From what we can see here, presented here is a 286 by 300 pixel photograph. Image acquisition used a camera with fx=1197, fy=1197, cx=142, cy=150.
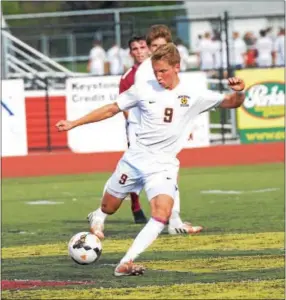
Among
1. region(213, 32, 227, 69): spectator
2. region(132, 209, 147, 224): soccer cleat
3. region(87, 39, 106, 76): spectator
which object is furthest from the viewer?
region(87, 39, 106, 76): spectator

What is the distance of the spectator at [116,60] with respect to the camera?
92.1 feet

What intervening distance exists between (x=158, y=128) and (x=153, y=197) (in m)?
0.60

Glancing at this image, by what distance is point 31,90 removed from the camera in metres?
26.4

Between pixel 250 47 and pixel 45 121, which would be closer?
pixel 45 121

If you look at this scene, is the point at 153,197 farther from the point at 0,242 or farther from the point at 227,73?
the point at 227,73

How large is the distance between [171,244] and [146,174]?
79.7 inches

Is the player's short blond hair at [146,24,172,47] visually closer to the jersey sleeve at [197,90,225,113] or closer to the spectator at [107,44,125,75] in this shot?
the jersey sleeve at [197,90,225,113]

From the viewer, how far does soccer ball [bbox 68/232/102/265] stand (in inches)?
403

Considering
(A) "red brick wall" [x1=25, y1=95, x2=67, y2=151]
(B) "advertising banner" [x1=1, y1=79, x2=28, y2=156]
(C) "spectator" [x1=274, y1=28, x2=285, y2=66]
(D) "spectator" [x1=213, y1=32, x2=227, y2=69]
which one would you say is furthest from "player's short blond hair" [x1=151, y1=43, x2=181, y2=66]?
(C) "spectator" [x1=274, y1=28, x2=285, y2=66]

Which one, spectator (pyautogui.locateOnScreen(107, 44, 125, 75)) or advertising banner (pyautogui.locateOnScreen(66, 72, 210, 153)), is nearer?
advertising banner (pyautogui.locateOnScreen(66, 72, 210, 153))

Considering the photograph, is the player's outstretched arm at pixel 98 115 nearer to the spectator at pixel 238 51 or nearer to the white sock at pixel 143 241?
the white sock at pixel 143 241

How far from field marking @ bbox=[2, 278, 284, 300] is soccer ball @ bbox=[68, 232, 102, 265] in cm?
115

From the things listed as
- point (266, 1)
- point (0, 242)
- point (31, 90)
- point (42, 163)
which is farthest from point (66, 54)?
point (0, 242)

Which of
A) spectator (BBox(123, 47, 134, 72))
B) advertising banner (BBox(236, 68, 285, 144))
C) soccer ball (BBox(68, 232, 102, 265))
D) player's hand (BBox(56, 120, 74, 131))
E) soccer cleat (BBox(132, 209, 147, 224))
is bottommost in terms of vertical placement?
soccer cleat (BBox(132, 209, 147, 224))
